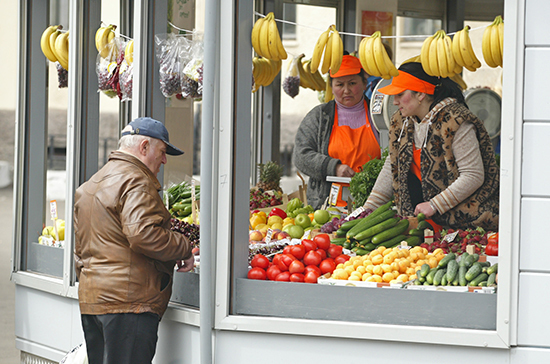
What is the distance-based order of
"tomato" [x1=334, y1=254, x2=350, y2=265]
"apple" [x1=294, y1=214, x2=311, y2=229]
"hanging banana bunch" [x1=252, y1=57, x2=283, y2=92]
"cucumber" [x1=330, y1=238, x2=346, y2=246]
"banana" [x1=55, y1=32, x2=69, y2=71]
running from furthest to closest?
"hanging banana bunch" [x1=252, y1=57, x2=283, y2=92], "banana" [x1=55, y1=32, x2=69, y2=71], "apple" [x1=294, y1=214, x2=311, y2=229], "cucumber" [x1=330, y1=238, x2=346, y2=246], "tomato" [x1=334, y1=254, x2=350, y2=265]

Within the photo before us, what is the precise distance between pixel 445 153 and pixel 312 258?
1165 millimetres

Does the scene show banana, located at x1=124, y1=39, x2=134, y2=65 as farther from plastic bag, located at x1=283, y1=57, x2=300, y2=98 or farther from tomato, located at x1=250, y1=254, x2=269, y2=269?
plastic bag, located at x1=283, y1=57, x2=300, y2=98

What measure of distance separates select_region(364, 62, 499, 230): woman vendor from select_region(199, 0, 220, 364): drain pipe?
1319 millimetres

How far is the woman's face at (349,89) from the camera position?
→ 5.47 m

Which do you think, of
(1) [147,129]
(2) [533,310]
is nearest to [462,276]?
(2) [533,310]

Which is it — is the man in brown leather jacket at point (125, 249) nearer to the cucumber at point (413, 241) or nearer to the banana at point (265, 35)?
the banana at point (265, 35)

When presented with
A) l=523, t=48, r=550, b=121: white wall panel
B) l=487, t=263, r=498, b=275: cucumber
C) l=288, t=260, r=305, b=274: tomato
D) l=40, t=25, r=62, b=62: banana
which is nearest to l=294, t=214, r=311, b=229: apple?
l=288, t=260, r=305, b=274: tomato

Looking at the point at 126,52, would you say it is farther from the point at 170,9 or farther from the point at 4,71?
the point at 4,71

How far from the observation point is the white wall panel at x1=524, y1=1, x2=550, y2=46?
3.24 m

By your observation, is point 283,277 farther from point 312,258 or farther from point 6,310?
point 6,310

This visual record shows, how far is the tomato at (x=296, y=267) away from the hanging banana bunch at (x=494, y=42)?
5.28ft

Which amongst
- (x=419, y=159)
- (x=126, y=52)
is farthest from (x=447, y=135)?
(x=126, y=52)

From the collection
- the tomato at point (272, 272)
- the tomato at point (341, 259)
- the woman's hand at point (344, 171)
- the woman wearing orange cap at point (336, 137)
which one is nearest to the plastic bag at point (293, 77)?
the woman wearing orange cap at point (336, 137)

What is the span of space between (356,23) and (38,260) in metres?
4.38
